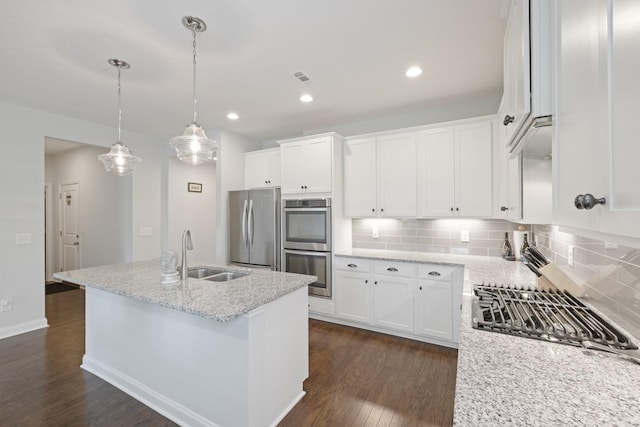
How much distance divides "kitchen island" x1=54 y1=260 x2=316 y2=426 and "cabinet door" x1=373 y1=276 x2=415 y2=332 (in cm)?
129

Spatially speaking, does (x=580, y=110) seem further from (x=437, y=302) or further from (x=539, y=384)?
(x=437, y=302)

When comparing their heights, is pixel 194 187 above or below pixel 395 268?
above

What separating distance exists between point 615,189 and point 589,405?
0.55m

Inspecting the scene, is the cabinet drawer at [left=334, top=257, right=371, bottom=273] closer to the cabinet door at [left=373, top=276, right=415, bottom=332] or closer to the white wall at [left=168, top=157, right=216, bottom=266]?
the cabinet door at [left=373, top=276, right=415, bottom=332]

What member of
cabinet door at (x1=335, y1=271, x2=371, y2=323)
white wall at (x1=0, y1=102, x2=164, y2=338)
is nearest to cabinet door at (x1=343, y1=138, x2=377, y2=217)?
cabinet door at (x1=335, y1=271, x2=371, y2=323)

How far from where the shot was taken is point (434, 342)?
9.64 feet

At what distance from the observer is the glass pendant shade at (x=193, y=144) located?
6.99 ft

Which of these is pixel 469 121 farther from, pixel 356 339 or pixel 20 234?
pixel 20 234

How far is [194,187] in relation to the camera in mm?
5445

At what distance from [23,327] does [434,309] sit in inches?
188

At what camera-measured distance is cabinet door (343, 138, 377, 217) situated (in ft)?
11.6

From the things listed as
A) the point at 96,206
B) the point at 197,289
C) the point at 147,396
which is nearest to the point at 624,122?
the point at 197,289

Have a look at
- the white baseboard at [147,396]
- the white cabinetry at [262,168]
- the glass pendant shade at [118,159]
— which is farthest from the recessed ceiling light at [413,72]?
the white baseboard at [147,396]

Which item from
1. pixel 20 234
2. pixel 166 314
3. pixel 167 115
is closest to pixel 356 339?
pixel 166 314
